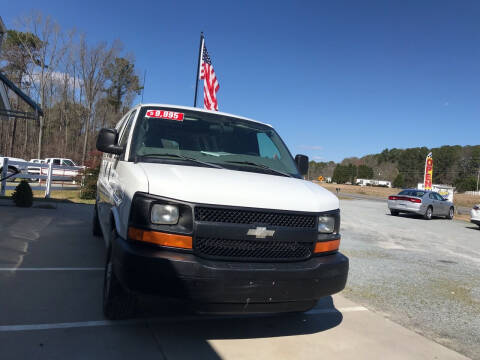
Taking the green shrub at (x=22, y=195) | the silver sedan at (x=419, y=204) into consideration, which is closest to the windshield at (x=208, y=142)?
the green shrub at (x=22, y=195)

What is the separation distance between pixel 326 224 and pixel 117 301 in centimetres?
192

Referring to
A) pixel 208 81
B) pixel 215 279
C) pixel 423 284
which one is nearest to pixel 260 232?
pixel 215 279

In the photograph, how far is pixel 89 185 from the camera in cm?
1544

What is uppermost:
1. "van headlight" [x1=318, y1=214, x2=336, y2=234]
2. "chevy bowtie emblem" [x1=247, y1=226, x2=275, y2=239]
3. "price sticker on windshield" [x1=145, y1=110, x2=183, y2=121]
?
"price sticker on windshield" [x1=145, y1=110, x2=183, y2=121]

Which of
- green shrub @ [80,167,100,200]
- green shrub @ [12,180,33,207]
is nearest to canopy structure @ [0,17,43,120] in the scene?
green shrub @ [12,180,33,207]

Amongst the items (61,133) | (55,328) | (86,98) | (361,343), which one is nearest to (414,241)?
(361,343)

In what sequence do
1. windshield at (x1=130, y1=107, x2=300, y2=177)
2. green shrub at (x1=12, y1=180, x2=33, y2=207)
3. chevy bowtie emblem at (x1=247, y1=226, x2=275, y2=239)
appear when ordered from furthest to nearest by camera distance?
green shrub at (x1=12, y1=180, x2=33, y2=207) < windshield at (x1=130, y1=107, x2=300, y2=177) < chevy bowtie emblem at (x1=247, y1=226, x2=275, y2=239)

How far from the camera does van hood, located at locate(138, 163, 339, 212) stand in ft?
9.52

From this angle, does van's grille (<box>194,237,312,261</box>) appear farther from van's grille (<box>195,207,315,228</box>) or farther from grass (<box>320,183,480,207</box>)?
grass (<box>320,183,480,207</box>)

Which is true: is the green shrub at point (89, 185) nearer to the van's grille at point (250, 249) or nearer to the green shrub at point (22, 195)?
the green shrub at point (22, 195)

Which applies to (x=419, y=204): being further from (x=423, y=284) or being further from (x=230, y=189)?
(x=230, y=189)

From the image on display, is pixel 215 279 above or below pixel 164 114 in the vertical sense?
below

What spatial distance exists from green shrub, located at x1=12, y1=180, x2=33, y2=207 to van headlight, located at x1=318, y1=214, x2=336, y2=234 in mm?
9668

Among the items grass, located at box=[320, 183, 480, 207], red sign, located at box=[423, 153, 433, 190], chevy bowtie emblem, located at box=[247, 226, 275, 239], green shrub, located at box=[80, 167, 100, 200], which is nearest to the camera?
chevy bowtie emblem, located at box=[247, 226, 275, 239]
